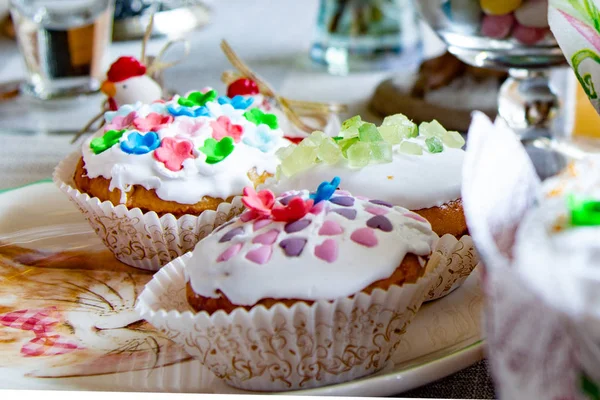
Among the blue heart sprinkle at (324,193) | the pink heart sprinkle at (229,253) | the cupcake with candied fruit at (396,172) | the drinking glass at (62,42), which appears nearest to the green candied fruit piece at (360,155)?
the cupcake with candied fruit at (396,172)

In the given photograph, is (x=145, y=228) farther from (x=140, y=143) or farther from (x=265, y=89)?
(x=265, y=89)

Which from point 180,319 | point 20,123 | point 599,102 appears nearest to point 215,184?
point 180,319

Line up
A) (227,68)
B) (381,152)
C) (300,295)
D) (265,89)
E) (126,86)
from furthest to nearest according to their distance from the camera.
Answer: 1. (227,68)
2. (265,89)
3. (126,86)
4. (381,152)
5. (300,295)

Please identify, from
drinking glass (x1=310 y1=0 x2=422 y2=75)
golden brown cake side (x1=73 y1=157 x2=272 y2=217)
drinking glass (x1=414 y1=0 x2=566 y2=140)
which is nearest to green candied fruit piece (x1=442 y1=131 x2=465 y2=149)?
golden brown cake side (x1=73 y1=157 x2=272 y2=217)

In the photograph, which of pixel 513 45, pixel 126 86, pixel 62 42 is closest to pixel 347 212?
pixel 126 86

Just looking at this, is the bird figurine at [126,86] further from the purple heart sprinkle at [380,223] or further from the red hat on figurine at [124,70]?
the purple heart sprinkle at [380,223]

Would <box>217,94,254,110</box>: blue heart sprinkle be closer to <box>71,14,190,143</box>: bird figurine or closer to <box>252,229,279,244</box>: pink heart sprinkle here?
<box>71,14,190,143</box>: bird figurine

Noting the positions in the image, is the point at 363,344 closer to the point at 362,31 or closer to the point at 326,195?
the point at 326,195
